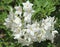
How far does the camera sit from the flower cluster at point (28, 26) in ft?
6.95

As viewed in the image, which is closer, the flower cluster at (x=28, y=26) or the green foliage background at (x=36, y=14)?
the flower cluster at (x=28, y=26)

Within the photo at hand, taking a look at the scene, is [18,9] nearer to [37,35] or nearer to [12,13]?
[12,13]

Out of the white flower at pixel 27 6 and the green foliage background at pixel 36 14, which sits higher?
the white flower at pixel 27 6

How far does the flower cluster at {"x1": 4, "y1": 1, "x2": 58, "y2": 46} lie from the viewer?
6.95ft

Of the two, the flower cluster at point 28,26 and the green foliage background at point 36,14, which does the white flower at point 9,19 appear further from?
the green foliage background at point 36,14

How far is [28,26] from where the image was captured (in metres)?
2.10

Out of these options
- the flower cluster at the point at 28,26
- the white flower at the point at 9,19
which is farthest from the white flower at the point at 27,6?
the white flower at the point at 9,19

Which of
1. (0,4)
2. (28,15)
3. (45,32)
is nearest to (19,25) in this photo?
(28,15)

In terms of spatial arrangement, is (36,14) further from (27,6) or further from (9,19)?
(9,19)

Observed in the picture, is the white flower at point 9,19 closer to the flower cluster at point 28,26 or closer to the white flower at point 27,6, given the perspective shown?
the flower cluster at point 28,26

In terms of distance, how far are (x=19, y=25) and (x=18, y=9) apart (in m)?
0.18

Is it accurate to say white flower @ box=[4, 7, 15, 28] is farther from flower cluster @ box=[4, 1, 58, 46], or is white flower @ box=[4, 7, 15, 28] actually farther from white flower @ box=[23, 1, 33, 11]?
white flower @ box=[23, 1, 33, 11]

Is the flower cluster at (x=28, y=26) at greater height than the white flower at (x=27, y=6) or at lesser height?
lesser

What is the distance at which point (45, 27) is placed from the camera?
2.13 metres
